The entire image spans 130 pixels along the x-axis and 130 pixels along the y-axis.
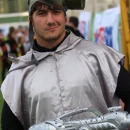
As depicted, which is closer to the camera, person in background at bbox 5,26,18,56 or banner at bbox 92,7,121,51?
banner at bbox 92,7,121,51

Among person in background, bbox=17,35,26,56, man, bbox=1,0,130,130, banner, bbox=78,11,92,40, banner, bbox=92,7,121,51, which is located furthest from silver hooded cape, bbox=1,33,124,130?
person in background, bbox=17,35,26,56

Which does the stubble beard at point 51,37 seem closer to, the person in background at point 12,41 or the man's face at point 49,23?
the man's face at point 49,23

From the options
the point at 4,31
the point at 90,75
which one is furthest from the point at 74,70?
the point at 4,31

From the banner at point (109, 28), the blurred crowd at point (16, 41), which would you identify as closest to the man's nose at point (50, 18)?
the banner at point (109, 28)

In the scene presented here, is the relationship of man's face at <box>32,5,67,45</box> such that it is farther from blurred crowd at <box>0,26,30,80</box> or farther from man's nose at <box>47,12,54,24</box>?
blurred crowd at <box>0,26,30,80</box>

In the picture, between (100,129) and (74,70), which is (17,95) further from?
(100,129)

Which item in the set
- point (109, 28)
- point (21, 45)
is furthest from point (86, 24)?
point (21, 45)

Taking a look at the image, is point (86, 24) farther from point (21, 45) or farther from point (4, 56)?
point (21, 45)

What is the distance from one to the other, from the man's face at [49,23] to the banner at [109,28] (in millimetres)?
5475

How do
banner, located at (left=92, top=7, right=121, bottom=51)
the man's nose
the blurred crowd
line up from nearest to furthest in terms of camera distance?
the man's nose
banner, located at (left=92, top=7, right=121, bottom=51)
the blurred crowd

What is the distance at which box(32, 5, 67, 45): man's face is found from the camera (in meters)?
2.43

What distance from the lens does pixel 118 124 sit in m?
2.06

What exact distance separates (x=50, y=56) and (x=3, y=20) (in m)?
14.7

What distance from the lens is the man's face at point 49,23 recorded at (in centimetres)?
243
